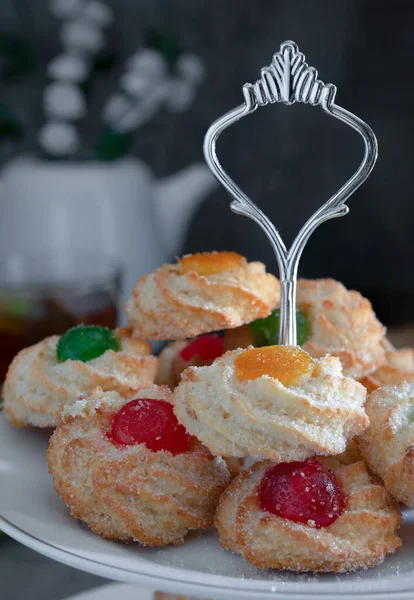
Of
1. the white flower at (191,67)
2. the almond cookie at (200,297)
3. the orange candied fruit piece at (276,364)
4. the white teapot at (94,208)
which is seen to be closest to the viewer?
the orange candied fruit piece at (276,364)

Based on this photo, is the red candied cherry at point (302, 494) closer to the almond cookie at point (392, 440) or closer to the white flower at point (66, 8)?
the almond cookie at point (392, 440)

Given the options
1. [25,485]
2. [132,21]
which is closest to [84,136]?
[132,21]

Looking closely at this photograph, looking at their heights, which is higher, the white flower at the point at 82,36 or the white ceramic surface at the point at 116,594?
the white flower at the point at 82,36

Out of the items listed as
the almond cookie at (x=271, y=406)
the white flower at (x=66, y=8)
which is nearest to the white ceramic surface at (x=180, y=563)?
the almond cookie at (x=271, y=406)

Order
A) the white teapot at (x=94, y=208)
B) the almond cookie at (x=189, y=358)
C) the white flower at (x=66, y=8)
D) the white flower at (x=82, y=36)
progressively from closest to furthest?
the almond cookie at (x=189, y=358)
the white teapot at (x=94, y=208)
the white flower at (x=82, y=36)
the white flower at (x=66, y=8)

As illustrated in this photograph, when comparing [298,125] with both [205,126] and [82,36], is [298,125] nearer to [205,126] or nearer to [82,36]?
[205,126]

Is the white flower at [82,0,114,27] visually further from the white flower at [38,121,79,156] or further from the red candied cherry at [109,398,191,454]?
the red candied cherry at [109,398,191,454]

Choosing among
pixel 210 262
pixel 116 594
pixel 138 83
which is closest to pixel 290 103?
pixel 210 262

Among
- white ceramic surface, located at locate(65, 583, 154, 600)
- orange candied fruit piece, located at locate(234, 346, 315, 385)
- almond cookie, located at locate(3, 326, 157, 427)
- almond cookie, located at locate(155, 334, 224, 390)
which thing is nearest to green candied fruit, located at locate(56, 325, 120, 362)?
almond cookie, located at locate(3, 326, 157, 427)
